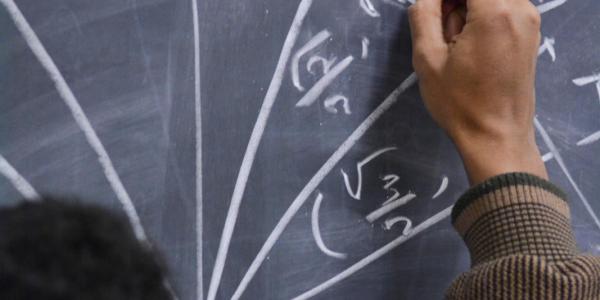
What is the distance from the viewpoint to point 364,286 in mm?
648

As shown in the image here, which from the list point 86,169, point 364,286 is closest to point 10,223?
point 86,169

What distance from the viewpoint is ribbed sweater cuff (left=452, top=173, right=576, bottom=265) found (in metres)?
0.52

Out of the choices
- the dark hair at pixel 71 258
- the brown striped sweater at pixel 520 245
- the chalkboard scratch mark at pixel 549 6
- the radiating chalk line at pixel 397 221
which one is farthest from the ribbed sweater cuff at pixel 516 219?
the dark hair at pixel 71 258

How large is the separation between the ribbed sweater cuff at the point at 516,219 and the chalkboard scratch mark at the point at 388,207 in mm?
99

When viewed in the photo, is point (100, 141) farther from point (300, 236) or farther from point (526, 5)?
point (526, 5)

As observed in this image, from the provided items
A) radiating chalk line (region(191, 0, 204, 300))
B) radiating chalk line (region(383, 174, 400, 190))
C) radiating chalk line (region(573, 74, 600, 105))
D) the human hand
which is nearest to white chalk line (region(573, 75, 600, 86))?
radiating chalk line (region(573, 74, 600, 105))

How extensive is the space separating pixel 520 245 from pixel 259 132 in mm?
239

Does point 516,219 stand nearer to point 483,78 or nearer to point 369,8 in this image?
Result: point 483,78

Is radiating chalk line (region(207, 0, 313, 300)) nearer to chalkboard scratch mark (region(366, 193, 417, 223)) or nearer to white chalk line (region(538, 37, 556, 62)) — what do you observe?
chalkboard scratch mark (region(366, 193, 417, 223))

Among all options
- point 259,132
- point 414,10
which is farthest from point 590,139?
point 259,132

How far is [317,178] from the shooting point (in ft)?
2.06

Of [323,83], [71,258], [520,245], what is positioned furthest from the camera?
[323,83]

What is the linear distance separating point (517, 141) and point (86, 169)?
375 mm

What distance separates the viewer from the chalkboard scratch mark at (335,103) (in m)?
0.62
